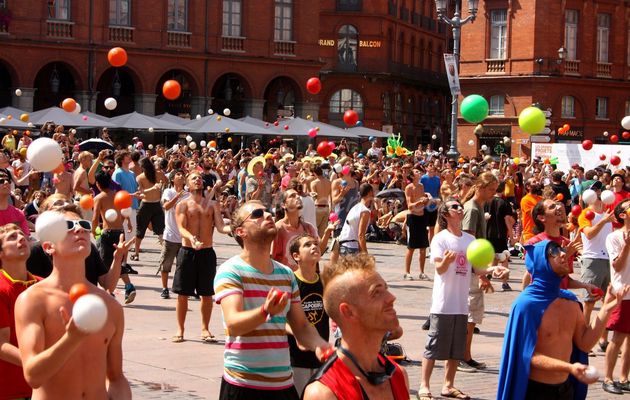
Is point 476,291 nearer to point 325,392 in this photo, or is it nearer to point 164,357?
point 164,357

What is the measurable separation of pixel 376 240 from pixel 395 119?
40.7 m

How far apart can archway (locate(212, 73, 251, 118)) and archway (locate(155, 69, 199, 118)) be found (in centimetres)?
143

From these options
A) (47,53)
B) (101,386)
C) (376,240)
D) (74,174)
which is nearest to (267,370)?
(101,386)

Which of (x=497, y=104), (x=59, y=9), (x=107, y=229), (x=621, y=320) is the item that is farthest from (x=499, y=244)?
(x=497, y=104)

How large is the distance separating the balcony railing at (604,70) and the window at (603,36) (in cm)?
22

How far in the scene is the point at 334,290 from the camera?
4.66 m

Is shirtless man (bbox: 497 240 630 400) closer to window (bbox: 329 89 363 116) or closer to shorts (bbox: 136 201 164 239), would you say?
shorts (bbox: 136 201 164 239)

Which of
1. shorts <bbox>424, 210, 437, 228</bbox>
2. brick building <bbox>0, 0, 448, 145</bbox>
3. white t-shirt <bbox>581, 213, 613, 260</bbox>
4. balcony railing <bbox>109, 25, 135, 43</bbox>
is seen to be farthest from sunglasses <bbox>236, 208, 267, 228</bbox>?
balcony railing <bbox>109, 25, 135, 43</bbox>

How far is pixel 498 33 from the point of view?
2076 inches

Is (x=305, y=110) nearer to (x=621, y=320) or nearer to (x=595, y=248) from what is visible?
(x=595, y=248)

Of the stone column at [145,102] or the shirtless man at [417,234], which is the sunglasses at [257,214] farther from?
the stone column at [145,102]

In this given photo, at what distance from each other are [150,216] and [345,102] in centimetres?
4551

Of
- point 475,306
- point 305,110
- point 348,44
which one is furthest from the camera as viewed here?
point 348,44

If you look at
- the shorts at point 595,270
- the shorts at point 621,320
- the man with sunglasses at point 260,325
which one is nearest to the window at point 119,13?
the shorts at point 595,270
